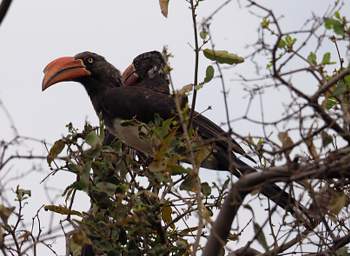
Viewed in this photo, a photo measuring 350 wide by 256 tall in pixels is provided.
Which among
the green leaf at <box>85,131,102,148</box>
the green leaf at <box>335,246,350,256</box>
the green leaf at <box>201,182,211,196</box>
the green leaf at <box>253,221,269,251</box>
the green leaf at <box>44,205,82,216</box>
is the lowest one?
the green leaf at <box>253,221,269,251</box>

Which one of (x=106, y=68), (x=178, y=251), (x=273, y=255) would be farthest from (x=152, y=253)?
(x=106, y=68)

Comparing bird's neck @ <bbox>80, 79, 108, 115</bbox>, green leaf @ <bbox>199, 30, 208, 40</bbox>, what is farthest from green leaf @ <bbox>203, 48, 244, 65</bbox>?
bird's neck @ <bbox>80, 79, 108, 115</bbox>

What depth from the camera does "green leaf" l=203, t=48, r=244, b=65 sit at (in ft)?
12.3

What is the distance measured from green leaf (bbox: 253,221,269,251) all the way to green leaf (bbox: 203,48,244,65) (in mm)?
912

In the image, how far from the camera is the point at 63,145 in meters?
4.19

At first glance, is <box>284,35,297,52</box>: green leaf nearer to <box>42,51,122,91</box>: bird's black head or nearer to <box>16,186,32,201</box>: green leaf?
<box>16,186,32,201</box>: green leaf

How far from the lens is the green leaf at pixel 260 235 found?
305cm

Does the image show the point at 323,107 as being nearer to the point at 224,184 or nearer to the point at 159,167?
the point at 159,167

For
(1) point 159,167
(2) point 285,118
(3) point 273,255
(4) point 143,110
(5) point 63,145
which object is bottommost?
(3) point 273,255

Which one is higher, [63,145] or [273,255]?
[63,145]

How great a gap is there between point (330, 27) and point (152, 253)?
1.51 meters

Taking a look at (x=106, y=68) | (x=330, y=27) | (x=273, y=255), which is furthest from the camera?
(x=106, y=68)

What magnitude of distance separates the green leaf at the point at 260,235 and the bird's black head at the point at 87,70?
382 centimetres

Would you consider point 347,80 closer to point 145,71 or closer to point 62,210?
point 62,210
